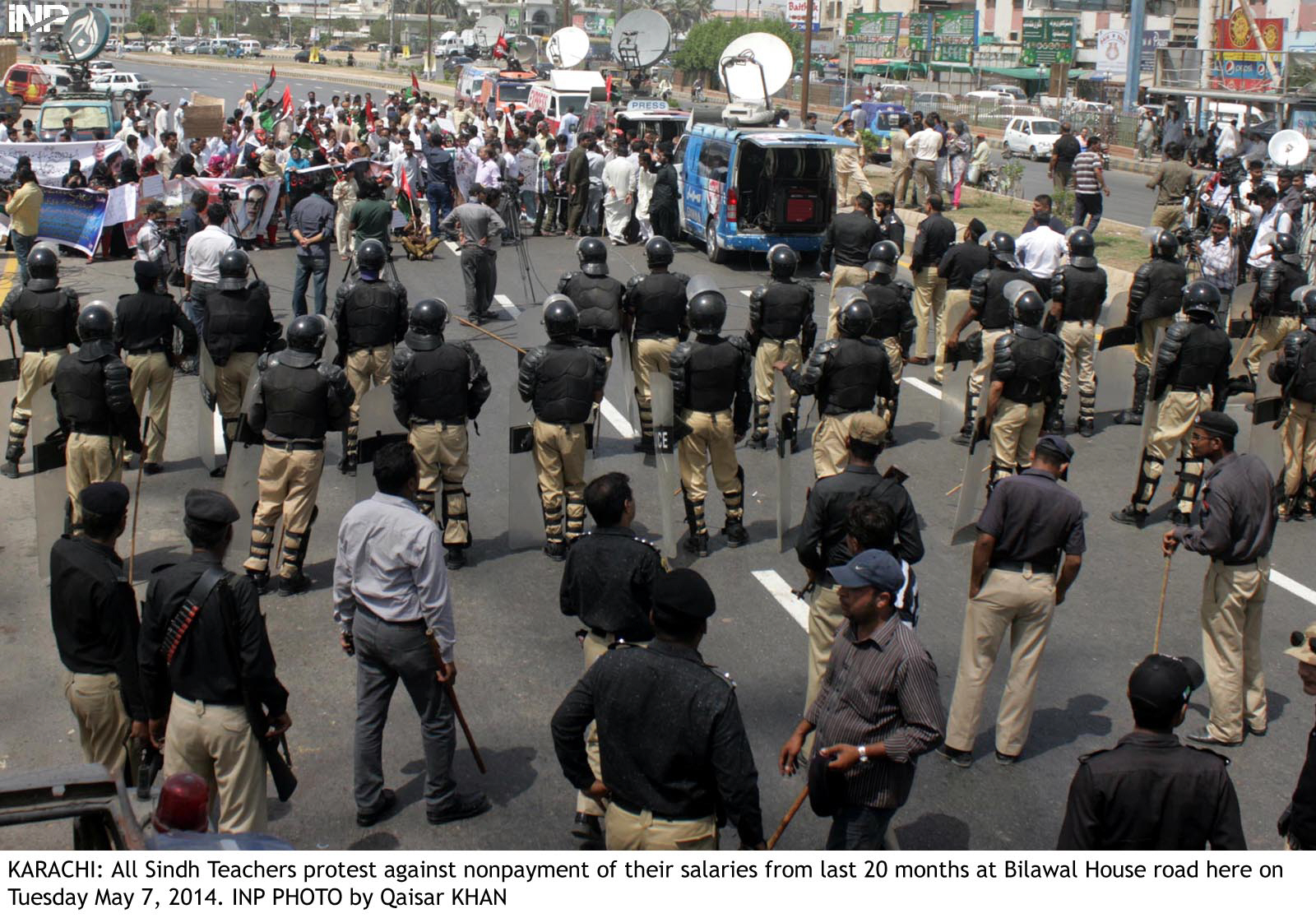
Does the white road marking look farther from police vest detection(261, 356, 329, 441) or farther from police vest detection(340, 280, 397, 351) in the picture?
police vest detection(340, 280, 397, 351)

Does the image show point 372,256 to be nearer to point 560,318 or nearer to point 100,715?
point 560,318

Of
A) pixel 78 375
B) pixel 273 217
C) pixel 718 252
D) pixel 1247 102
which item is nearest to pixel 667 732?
pixel 78 375

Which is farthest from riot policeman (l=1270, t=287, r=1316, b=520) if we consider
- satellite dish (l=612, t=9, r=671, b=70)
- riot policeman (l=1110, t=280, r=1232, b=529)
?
satellite dish (l=612, t=9, r=671, b=70)

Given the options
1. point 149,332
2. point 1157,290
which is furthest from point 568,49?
point 149,332

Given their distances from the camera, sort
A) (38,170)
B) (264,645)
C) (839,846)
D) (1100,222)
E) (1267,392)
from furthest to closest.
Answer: (1100,222)
(38,170)
(1267,392)
(264,645)
(839,846)

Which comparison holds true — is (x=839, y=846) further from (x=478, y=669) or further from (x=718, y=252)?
(x=718, y=252)

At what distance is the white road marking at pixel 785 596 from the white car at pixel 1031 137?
118ft

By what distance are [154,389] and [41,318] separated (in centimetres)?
99

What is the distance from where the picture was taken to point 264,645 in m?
5.24

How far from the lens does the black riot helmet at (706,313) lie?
9.20 meters

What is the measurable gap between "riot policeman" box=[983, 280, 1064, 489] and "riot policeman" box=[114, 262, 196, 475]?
20.7ft

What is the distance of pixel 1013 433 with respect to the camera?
10227mm

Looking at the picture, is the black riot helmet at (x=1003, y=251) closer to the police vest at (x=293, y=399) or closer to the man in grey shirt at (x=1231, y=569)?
the man in grey shirt at (x=1231, y=569)

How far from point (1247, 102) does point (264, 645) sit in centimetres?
3662
